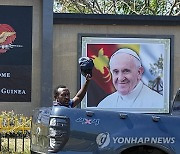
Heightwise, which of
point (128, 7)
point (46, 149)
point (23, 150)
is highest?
point (128, 7)

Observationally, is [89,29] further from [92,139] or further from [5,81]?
[92,139]

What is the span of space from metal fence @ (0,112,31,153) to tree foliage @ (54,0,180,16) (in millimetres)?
17760

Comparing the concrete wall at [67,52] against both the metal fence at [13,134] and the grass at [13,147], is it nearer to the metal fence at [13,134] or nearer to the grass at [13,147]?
the metal fence at [13,134]

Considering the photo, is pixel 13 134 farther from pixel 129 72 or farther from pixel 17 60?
pixel 129 72

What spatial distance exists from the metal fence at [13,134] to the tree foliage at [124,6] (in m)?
17.8

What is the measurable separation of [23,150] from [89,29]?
6.13 meters

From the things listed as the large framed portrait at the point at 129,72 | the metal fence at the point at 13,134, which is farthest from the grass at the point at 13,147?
the large framed portrait at the point at 129,72

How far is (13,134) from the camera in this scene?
13250 mm

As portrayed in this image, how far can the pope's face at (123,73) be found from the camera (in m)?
16.7

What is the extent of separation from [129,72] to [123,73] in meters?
0.19

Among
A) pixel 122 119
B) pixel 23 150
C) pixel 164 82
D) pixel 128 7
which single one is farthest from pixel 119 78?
pixel 128 7

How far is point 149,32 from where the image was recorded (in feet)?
56.0

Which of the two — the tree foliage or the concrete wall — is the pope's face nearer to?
the concrete wall

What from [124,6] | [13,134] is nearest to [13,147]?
[13,134]
